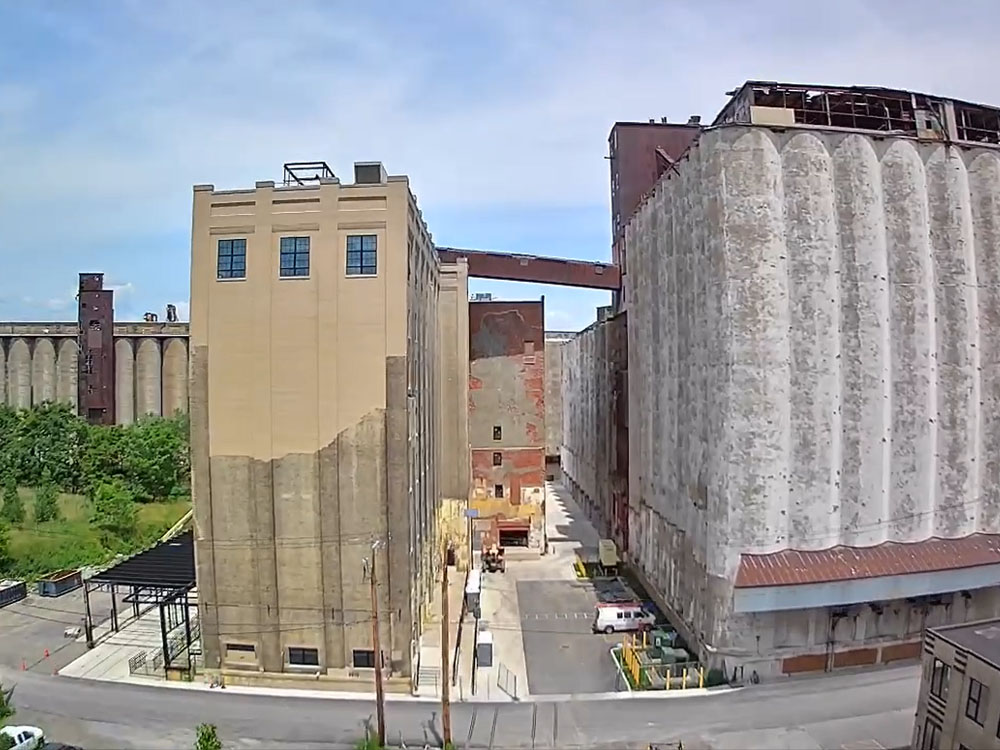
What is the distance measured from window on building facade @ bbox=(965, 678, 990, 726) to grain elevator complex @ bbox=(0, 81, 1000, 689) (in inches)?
290

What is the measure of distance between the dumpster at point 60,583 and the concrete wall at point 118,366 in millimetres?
35745

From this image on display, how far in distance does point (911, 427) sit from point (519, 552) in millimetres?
26265

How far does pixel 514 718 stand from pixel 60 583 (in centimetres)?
2818

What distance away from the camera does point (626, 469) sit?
4681 cm

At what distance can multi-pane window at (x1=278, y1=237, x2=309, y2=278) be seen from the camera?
2803 centimetres

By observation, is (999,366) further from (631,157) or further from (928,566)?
(631,157)

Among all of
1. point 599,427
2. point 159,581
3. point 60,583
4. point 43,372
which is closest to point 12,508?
point 60,583

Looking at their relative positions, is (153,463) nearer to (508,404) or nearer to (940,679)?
(508,404)

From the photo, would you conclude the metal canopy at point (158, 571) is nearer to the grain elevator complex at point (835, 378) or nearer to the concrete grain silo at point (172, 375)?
the grain elevator complex at point (835, 378)

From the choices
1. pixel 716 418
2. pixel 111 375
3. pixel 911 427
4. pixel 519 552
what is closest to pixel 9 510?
pixel 111 375

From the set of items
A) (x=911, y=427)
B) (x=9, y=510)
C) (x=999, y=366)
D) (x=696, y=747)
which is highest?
(x=999, y=366)

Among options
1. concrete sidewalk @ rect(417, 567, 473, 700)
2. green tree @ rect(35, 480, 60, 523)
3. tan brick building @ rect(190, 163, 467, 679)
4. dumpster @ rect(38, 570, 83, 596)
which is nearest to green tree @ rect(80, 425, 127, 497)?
green tree @ rect(35, 480, 60, 523)

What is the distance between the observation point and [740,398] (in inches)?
1098

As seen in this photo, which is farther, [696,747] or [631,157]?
[631,157]
